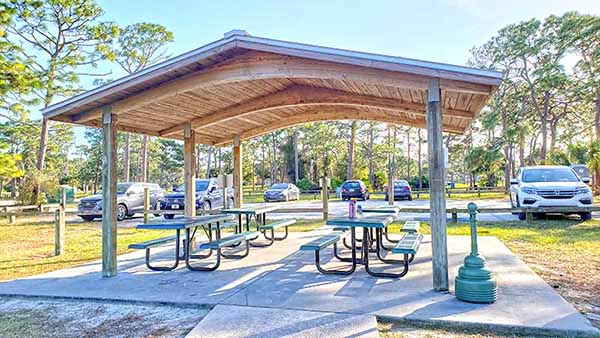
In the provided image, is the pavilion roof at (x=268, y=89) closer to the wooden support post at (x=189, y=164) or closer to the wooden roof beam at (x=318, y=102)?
the wooden roof beam at (x=318, y=102)

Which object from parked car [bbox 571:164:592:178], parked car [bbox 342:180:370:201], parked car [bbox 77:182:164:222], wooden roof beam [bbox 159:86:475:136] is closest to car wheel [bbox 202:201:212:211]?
parked car [bbox 77:182:164:222]

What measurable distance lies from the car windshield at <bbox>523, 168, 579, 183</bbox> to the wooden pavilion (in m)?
4.59

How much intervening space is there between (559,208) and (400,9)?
7.13 metres

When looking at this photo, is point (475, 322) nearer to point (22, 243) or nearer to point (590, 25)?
point (22, 243)

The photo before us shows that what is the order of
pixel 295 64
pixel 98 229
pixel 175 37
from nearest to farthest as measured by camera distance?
pixel 295 64 → pixel 98 229 → pixel 175 37

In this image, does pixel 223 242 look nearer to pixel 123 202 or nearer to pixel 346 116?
pixel 346 116

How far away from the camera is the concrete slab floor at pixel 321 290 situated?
3342mm

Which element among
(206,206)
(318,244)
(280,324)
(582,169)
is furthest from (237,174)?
(582,169)

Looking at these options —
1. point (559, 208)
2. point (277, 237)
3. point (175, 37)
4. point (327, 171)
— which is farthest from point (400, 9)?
point (327, 171)

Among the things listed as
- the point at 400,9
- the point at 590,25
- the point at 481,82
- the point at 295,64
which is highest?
the point at 590,25

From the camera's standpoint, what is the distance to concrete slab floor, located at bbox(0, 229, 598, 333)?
3.34 m

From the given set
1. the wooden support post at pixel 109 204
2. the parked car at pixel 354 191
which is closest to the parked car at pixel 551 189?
the wooden support post at pixel 109 204

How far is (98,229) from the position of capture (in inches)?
428

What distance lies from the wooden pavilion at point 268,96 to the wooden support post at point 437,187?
0.04ft
